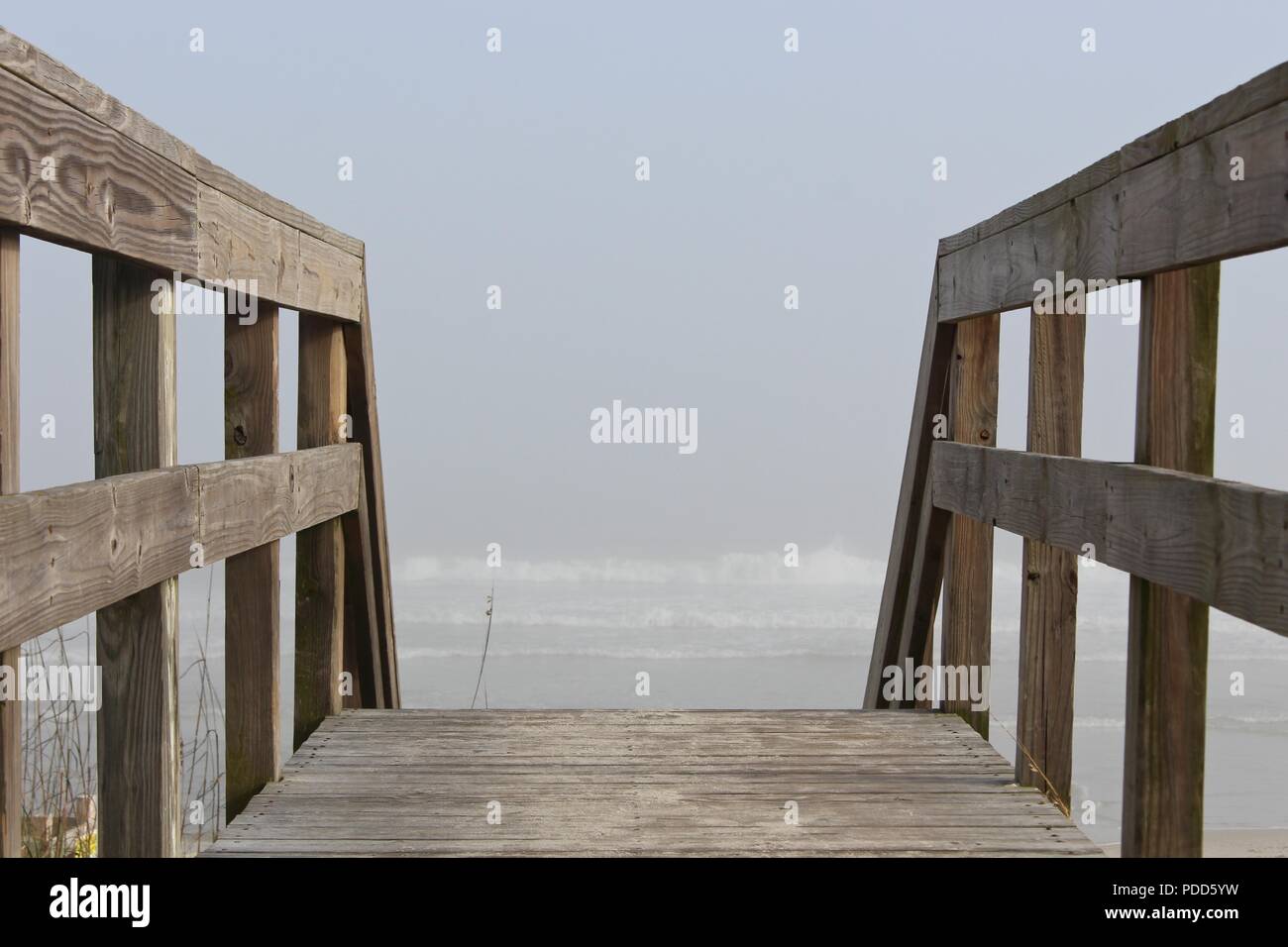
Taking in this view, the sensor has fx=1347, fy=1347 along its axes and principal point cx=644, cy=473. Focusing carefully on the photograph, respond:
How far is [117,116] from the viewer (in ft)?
7.89

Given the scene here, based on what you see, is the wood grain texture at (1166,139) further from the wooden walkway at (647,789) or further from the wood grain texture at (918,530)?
the wooden walkway at (647,789)

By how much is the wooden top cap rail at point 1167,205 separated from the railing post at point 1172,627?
0.11m

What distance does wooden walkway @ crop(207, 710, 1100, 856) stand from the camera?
317cm

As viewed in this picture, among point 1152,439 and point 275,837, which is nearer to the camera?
point 1152,439

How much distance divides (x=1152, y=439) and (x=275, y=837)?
7.15ft

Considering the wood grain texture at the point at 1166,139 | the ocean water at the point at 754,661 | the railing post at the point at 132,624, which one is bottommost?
the ocean water at the point at 754,661

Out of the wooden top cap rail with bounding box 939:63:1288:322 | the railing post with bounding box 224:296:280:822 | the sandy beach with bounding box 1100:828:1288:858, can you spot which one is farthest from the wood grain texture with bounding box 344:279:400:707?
the sandy beach with bounding box 1100:828:1288:858

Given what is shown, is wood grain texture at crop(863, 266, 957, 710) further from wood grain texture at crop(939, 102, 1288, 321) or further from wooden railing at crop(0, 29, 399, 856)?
wooden railing at crop(0, 29, 399, 856)

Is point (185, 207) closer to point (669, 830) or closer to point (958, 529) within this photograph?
point (669, 830)

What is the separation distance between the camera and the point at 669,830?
3.27 meters

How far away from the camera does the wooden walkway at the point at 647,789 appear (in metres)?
3.17

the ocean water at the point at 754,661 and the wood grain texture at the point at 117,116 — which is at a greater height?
the wood grain texture at the point at 117,116

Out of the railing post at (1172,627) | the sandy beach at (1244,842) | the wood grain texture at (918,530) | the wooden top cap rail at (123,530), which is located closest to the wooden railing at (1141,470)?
the railing post at (1172,627)
